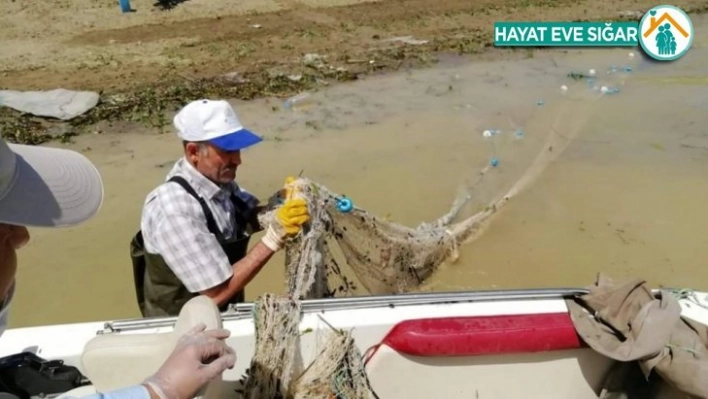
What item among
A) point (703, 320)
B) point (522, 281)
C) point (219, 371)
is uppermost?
point (219, 371)

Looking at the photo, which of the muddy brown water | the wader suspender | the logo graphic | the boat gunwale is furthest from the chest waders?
the logo graphic

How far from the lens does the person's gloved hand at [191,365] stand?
1563 millimetres

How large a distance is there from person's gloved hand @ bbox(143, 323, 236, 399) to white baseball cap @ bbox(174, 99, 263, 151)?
1145 millimetres

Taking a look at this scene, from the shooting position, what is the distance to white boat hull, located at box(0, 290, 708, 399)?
9.14ft

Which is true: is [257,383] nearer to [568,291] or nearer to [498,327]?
[498,327]

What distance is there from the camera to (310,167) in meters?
7.03

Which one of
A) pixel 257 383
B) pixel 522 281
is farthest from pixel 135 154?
pixel 257 383

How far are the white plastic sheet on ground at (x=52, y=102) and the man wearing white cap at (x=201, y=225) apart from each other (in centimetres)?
588

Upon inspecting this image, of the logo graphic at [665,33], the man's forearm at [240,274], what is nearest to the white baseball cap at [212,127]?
the man's forearm at [240,274]

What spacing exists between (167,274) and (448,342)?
1275 millimetres

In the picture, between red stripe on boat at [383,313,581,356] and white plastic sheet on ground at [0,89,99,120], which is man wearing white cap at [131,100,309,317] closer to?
red stripe on boat at [383,313,581,356]

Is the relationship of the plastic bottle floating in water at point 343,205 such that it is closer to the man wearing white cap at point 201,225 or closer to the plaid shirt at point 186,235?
the man wearing white cap at point 201,225

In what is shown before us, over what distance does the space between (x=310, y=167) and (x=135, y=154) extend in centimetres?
201

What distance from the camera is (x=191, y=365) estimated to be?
5.35 feet
